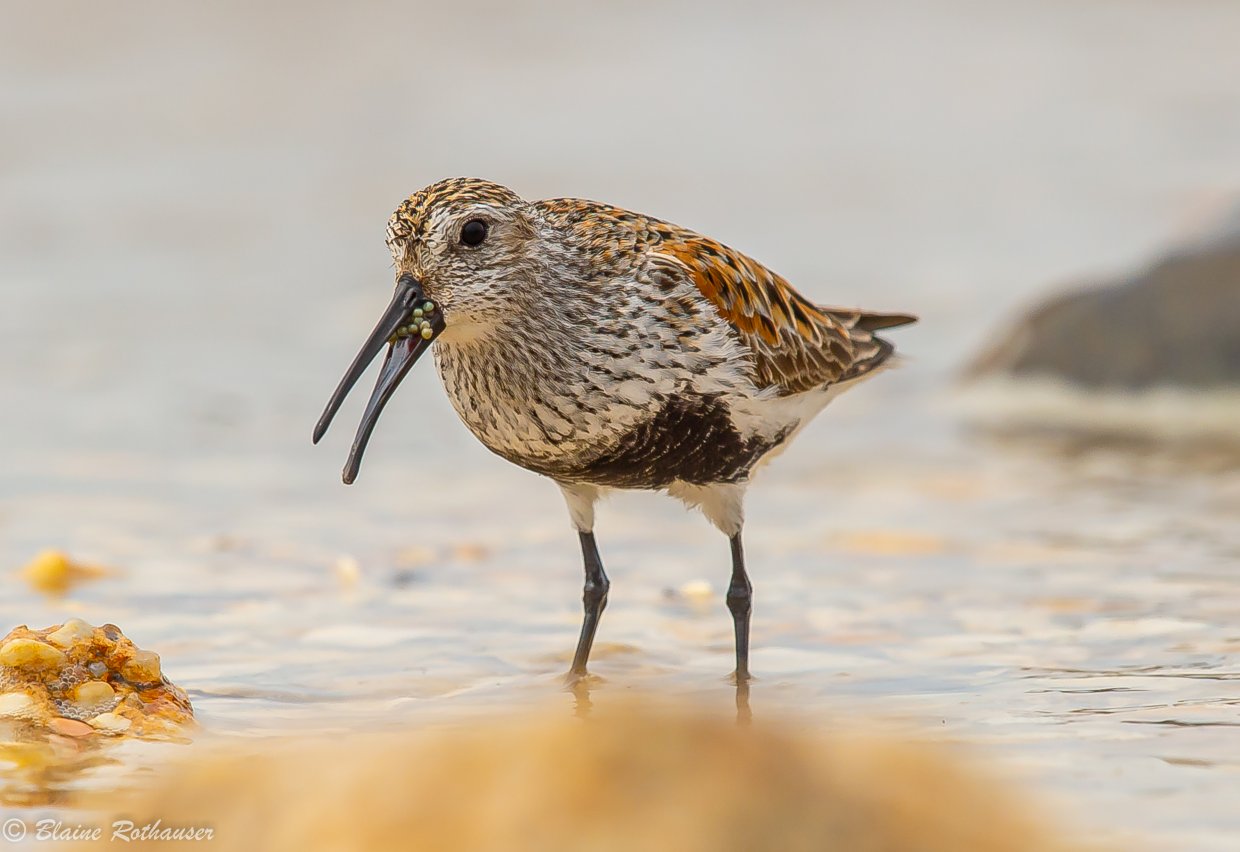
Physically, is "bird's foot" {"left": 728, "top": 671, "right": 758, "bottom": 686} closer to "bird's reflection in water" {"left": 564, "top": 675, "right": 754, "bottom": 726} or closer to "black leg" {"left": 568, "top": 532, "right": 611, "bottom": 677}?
"bird's reflection in water" {"left": 564, "top": 675, "right": 754, "bottom": 726}

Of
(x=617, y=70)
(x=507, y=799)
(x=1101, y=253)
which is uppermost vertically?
(x=617, y=70)

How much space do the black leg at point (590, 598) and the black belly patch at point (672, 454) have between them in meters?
0.58

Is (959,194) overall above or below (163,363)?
above

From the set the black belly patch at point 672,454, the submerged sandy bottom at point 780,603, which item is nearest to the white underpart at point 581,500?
the black belly patch at point 672,454

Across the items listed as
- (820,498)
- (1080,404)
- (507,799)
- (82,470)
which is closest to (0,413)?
(82,470)

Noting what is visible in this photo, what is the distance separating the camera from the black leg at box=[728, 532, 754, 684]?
616 centimetres

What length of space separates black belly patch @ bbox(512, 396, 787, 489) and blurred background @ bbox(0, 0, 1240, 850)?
763mm

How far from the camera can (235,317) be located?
42.4 ft

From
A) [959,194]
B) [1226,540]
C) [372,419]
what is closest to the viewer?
[372,419]

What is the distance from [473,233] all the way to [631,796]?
117 inches

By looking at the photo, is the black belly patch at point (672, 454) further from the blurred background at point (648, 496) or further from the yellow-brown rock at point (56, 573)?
the yellow-brown rock at point (56, 573)

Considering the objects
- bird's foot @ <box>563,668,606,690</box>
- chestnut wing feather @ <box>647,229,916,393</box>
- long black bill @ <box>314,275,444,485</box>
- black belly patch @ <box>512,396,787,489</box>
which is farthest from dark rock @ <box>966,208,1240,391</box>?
long black bill @ <box>314,275,444,485</box>

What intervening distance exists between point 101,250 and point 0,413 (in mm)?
4090

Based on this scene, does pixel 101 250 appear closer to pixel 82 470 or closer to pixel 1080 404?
pixel 82 470
